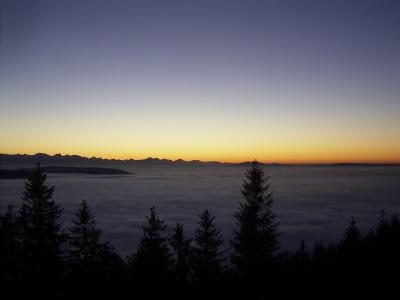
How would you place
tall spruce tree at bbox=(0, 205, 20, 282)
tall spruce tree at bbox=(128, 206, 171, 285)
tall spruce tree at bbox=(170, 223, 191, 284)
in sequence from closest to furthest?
tall spruce tree at bbox=(0, 205, 20, 282) < tall spruce tree at bbox=(128, 206, 171, 285) < tall spruce tree at bbox=(170, 223, 191, 284)

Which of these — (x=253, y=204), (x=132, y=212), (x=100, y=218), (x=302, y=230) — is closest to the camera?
(x=253, y=204)

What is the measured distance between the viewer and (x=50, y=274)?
22734 mm

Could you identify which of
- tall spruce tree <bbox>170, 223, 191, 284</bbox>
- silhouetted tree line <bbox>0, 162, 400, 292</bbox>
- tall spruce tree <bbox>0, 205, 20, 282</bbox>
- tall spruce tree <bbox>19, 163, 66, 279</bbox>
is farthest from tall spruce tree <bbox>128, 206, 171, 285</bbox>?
tall spruce tree <bbox>0, 205, 20, 282</bbox>

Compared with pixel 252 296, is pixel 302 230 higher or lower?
lower

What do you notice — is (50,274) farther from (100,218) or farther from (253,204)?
(100,218)

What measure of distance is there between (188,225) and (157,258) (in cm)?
7631

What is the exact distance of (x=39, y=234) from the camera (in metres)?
22.3

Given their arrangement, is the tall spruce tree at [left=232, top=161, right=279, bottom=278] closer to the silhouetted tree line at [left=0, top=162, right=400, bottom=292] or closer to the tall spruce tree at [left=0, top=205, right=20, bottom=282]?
the silhouetted tree line at [left=0, top=162, right=400, bottom=292]

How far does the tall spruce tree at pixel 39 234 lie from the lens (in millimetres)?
22234

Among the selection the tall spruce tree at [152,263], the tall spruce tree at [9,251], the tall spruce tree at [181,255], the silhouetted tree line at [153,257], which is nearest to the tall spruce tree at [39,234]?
the silhouetted tree line at [153,257]

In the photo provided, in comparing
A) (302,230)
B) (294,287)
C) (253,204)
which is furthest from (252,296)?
(302,230)

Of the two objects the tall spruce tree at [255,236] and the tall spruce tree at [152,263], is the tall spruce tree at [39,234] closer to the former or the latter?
the tall spruce tree at [152,263]

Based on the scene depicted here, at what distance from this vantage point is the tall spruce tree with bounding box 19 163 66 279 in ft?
72.9

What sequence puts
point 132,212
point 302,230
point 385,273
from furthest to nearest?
1. point 132,212
2. point 302,230
3. point 385,273
